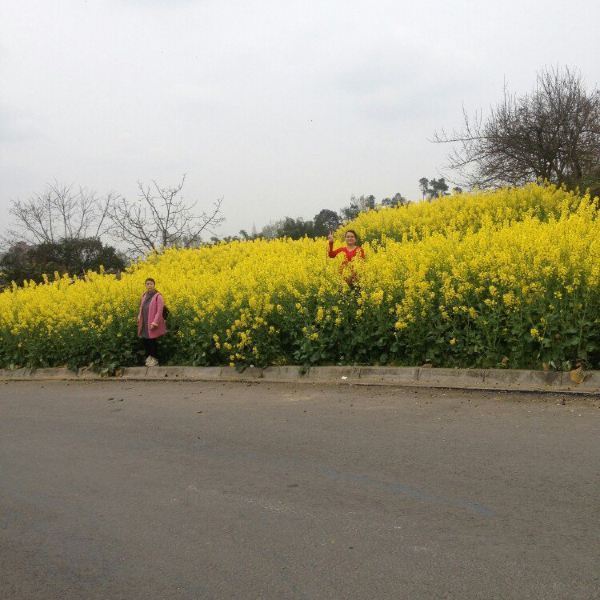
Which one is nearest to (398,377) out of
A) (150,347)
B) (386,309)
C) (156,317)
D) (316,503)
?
(386,309)

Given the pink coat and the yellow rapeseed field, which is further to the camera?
the pink coat

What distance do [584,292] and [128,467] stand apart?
4848mm

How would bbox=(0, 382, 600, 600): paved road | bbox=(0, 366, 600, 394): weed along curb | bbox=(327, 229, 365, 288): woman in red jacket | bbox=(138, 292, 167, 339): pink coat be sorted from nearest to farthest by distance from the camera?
bbox=(0, 382, 600, 600): paved road < bbox=(0, 366, 600, 394): weed along curb < bbox=(327, 229, 365, 288): woman in red jacket < bbox=(138, 292, 167, 339): pink coat

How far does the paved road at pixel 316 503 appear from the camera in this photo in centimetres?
350

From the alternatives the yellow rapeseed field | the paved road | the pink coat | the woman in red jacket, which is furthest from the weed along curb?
the woman in red jacket

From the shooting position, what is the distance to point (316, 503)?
454cm

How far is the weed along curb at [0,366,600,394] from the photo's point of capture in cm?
709

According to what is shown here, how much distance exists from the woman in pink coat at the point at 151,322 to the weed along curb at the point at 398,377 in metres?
0.30

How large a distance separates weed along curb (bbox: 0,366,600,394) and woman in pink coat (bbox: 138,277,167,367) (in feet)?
0.99

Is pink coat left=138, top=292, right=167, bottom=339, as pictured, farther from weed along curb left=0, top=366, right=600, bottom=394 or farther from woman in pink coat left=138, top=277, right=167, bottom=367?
weed along curb left=0, top=366, right=600, bottom=394

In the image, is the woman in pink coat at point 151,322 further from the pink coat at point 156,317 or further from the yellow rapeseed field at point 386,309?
the yellow rapeseed field at point 386,309

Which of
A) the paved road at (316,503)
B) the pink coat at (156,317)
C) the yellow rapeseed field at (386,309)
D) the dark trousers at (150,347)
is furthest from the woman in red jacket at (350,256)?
the dark trousers at (150,347)

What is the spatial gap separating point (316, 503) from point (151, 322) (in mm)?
7390

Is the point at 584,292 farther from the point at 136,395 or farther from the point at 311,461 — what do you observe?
the point at 136,395
